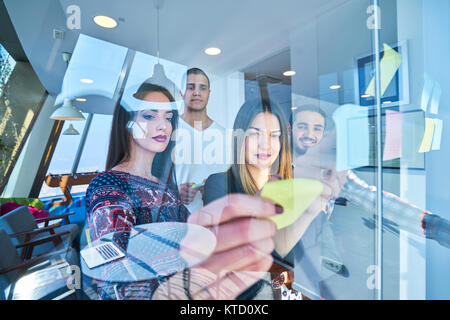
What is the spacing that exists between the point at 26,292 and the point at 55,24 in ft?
3.35

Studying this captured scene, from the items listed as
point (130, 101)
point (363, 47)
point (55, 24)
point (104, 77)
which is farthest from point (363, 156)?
point (55, 24)

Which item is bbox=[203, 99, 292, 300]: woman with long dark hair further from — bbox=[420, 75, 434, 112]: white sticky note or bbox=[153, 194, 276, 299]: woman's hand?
bbox=[420, 75, 434, 112]: white sticky note

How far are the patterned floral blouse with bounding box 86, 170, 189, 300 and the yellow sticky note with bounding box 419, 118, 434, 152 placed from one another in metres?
1.36

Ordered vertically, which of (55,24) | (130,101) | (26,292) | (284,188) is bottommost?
(26,292)

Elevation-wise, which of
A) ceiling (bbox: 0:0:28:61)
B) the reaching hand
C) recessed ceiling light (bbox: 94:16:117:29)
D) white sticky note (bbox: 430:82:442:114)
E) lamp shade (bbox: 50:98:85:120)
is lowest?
the reaching hand

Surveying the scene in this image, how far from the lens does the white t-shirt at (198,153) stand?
0.96m

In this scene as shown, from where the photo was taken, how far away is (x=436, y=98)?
98 cm

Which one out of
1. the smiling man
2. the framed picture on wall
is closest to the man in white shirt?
the smiling man

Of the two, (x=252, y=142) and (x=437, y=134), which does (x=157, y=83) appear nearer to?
(x=252, y=142)

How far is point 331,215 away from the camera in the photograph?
121cm

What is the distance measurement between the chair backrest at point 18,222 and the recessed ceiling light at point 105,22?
767 mm

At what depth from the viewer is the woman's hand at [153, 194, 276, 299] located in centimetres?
78

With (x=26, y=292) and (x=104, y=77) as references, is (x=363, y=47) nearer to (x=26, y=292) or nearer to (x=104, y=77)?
(x=104, y=77)

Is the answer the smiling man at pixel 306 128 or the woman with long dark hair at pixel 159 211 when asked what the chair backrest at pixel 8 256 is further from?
the smiling man at pixel 306 128
